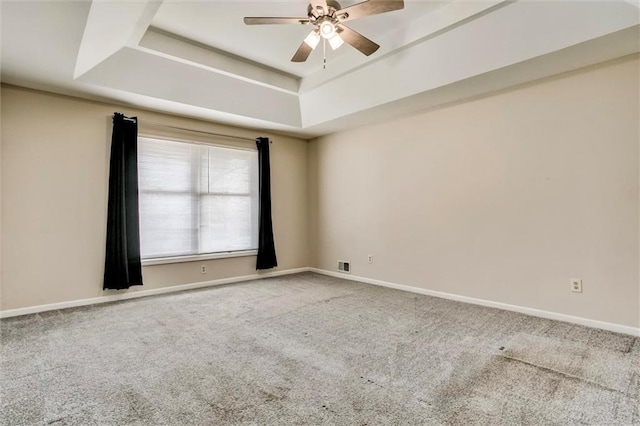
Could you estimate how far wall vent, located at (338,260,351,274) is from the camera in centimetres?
532

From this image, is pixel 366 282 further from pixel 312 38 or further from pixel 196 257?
pixel 312 38

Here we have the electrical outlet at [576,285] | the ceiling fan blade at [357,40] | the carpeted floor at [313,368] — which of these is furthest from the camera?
the electrical outlet at [576,285]

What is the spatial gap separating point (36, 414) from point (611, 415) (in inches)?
118

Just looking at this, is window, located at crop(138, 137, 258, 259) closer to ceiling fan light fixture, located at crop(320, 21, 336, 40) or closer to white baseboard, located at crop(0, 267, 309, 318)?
white baseboard, located at crop(0, 267, 309, 318)

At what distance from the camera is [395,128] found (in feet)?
15.2

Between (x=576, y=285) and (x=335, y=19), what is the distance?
3.22 meters

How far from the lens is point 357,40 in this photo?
2838mm

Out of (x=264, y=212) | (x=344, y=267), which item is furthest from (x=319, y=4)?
(x=344, y=267)

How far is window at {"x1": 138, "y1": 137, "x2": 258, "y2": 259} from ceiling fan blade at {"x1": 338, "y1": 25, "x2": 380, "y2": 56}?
2780mm

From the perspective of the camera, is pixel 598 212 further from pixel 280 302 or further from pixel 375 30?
pixel 280 302

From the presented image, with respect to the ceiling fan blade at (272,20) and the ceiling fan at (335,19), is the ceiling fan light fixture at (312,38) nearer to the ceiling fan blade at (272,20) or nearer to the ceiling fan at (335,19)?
Result: the ceiling fan at (335,19)

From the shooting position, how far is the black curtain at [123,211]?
391 centimetres

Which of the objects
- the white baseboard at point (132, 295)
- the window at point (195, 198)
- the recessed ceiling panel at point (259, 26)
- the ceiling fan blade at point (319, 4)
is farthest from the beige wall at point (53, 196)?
the ceiling fan blade at point (319, 4)

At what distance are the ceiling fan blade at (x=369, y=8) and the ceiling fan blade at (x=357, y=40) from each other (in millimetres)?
150
